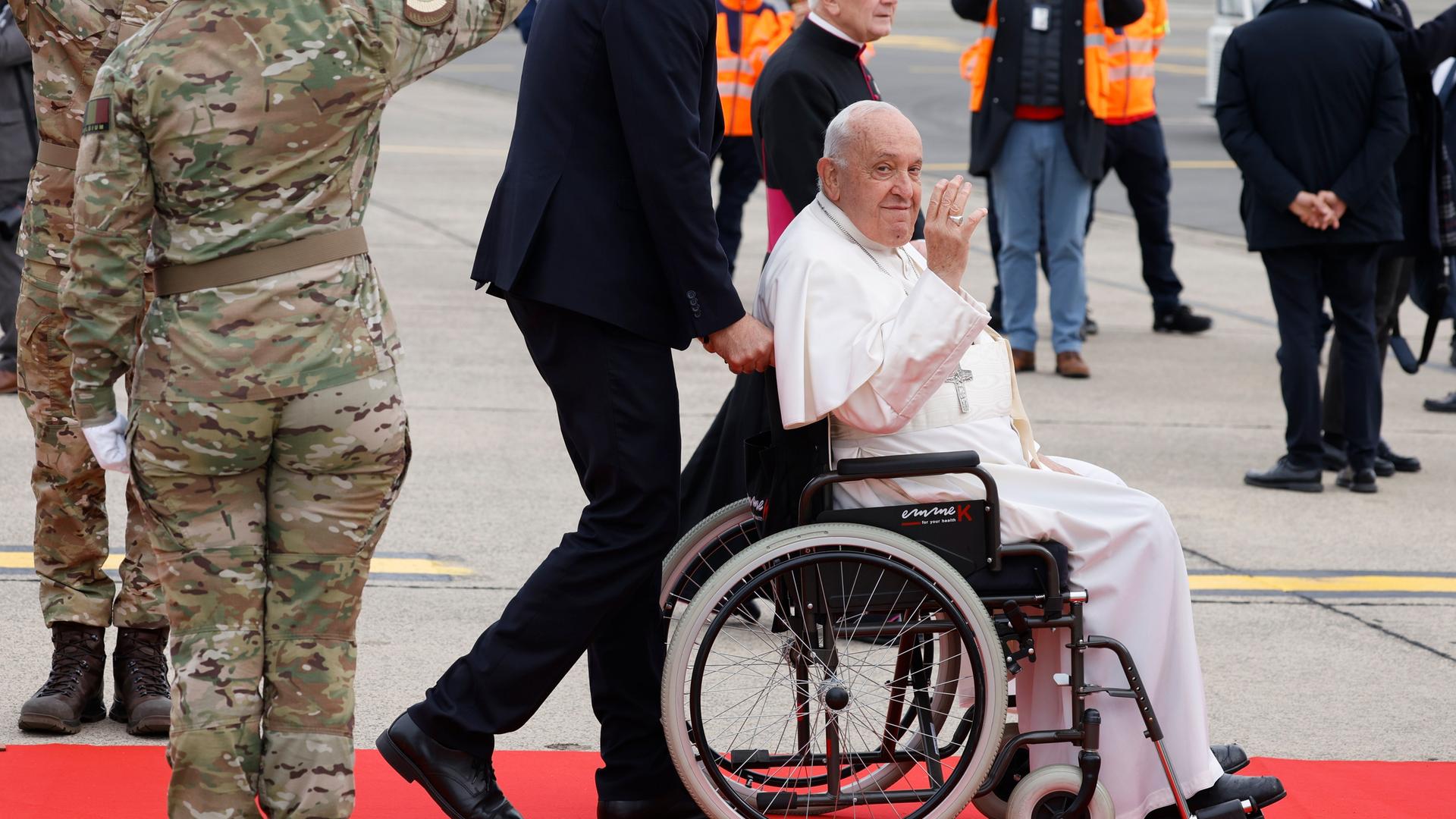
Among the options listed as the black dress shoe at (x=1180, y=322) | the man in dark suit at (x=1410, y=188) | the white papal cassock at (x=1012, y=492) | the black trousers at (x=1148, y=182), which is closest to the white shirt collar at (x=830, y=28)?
the white papal cassock at (x=1012, y=492)

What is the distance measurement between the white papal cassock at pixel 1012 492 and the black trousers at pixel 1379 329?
3.53 m

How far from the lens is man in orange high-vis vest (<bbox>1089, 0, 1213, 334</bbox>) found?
8461 mm

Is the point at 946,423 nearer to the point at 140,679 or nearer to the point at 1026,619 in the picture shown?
the point at 1026,619

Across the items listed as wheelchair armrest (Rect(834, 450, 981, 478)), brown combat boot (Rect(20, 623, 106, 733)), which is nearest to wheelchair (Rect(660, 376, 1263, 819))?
wheelchair armrest (Rect(834, 450, 981, 478))

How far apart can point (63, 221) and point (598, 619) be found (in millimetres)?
1473

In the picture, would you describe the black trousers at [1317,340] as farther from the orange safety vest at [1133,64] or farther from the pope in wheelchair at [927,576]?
the pope in wheelchair at [927,576]

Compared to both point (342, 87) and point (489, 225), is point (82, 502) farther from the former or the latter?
point (342, 87)

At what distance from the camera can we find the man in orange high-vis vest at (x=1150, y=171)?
27.8 feet

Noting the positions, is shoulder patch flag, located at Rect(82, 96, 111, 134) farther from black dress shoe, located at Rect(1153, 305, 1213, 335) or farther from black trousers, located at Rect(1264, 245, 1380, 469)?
black dress shoe, located at Rect(1153, 305, 1213, 335)

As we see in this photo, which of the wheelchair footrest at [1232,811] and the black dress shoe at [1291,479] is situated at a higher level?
the wheelchair footrest at [1232,811]

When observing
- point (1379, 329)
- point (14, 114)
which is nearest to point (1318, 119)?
point (1379, 329)

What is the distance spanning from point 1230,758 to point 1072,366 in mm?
4869

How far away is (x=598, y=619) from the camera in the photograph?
11.1ft

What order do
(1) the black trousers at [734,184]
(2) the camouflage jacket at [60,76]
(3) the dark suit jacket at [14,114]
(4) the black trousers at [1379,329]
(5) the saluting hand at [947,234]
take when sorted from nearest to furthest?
(5) the saluting hand at [947,234] < (2) the camouflage jacket at [60,76] < (3) the dark suit jacket at [14,114] < (4) the black trousers at [1379,329] < (1) the black trousers at [734,184]
